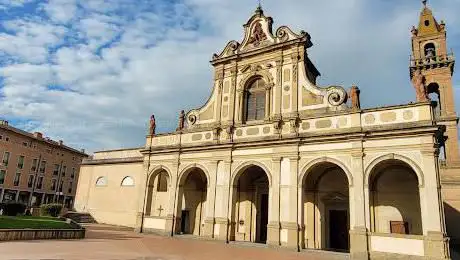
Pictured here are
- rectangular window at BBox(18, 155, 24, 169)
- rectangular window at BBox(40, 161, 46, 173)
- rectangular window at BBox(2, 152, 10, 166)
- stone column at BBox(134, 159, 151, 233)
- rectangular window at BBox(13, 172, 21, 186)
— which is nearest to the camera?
stone column at BBox(134, 159, 151, 233)

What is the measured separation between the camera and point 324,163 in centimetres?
1805

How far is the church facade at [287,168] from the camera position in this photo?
15633mm

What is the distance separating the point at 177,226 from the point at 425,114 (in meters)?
16.1

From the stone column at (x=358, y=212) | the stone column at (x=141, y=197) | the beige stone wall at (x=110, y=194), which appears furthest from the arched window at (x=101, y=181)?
the stone column at (x=358, y=212)

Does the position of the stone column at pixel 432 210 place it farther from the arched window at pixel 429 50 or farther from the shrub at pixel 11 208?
the arched window at pixel 429 50

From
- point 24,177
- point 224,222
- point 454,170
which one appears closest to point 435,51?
point 454,170

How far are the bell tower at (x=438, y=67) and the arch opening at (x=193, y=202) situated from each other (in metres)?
22.8

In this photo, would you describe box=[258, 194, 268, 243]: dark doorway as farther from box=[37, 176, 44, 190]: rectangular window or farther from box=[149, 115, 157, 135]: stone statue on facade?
box=[37, 176, 44, 190]: rectangular window

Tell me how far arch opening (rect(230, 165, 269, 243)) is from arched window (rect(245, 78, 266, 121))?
3483 millimetres

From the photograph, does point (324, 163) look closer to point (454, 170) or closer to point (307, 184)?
point (307, 184)

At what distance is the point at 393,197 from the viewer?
1725 cm

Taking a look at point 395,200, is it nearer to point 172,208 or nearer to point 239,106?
point 239,106

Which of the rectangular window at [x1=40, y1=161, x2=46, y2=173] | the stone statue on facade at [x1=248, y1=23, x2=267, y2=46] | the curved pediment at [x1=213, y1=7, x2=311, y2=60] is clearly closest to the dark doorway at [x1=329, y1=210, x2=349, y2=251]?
the curved pediment at [x1=213, y1=7, x2=311, y2=60]

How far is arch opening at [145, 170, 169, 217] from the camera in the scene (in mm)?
24281
